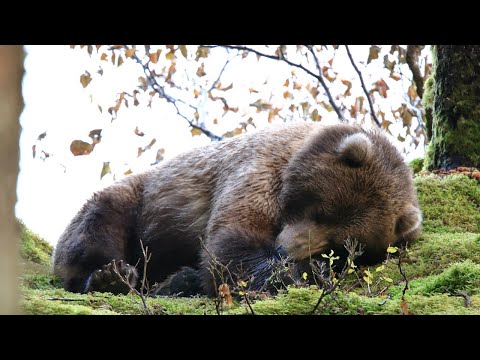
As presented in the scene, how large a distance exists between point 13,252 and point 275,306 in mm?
3026

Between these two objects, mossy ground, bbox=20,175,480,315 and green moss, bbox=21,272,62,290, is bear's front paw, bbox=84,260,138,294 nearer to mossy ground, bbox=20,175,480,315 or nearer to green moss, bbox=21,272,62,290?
mossy ground, bbox=20,175,480,315

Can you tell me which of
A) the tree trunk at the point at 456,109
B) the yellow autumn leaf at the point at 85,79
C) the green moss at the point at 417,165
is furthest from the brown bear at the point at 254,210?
the yellow autumn leaf at the point at 85,79

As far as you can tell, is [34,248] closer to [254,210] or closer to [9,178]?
[254,210]

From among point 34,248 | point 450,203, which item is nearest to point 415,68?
point 450,203

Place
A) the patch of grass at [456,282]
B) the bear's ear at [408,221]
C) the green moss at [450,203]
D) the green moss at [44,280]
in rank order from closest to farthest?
the patch of grass at [456,282] < the bear's ear at [408,221] < the green moss at [44,280] < the green moss at [450,203]

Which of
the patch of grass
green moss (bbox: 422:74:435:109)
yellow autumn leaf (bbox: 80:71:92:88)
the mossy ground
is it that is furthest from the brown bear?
yellow autumn leaf (bbox: 80:71:92:88)

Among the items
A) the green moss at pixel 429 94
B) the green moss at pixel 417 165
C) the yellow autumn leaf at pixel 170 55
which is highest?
the yellow autumn leaf at pixel 170 55

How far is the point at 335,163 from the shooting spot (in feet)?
23.5

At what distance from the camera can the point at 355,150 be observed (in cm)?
704

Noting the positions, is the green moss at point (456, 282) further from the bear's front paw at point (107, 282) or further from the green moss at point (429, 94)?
the green moss at point (429, 94)

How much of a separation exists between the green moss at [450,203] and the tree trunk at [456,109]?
59 cm

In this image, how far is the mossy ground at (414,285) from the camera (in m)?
4.57

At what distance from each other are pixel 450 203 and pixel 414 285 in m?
2.59

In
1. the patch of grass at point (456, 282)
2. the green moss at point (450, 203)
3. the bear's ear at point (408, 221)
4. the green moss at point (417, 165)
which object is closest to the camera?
the patch of grass at point (456, 282)
